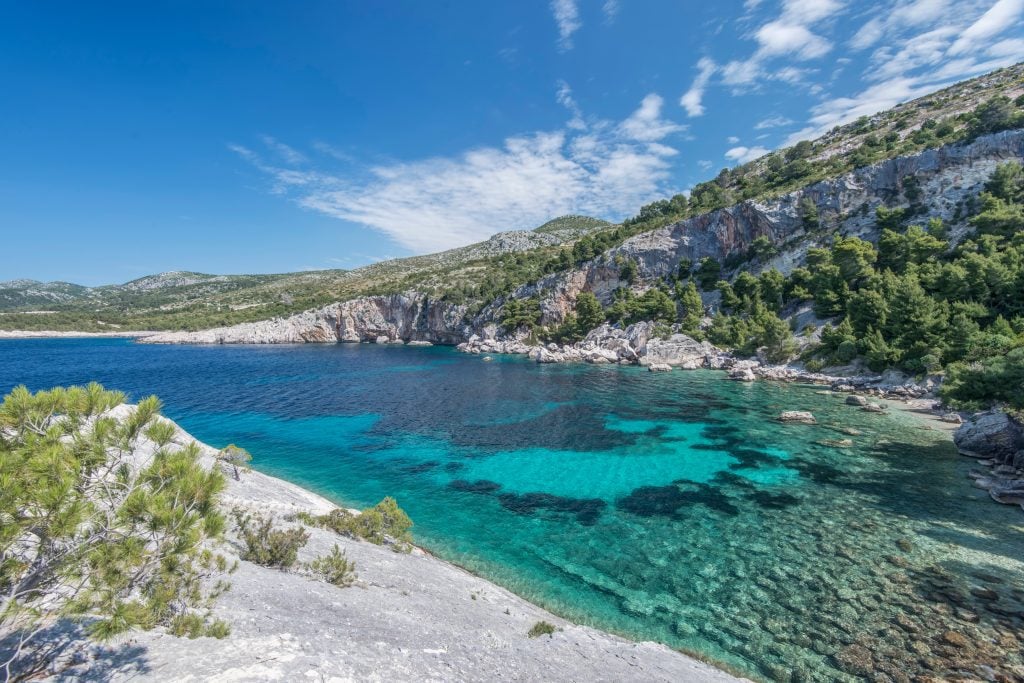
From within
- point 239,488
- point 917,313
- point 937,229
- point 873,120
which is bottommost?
Result: point 239,488

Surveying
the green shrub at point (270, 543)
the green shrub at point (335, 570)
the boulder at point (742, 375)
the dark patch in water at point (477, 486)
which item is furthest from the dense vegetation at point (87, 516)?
the boulder at point (742, 375)

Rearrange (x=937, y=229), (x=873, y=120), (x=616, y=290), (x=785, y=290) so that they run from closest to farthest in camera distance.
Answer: (x=937, y=229), (x=785, y=290), (x=616, y=290), (x=873, y=120)

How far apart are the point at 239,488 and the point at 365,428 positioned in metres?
13.8

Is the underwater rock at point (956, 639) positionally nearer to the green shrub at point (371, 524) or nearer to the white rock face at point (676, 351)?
the green shrub at point (371, 524)

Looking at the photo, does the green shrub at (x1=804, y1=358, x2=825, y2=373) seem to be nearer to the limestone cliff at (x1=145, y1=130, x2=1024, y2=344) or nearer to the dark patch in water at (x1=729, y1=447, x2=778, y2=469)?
the limestone cliff at (x1=145, y1=130, x2=1024, y2=344)

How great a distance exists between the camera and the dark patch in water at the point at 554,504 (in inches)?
576

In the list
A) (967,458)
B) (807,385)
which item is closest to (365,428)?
(967,458)

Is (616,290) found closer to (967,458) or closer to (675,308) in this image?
(675,308)

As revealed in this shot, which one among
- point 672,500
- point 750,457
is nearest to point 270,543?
point 672,500

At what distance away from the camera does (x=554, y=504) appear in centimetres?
1541

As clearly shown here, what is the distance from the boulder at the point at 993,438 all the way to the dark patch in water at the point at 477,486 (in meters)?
20.2

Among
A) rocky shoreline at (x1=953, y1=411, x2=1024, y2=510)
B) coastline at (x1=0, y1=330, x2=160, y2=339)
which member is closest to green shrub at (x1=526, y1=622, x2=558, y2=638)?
rocky shoreline at (x1=953, y1=411, x2=1024, y2=510)

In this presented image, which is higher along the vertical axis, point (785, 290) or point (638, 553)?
point (785, 290)

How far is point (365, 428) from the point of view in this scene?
2580cm
